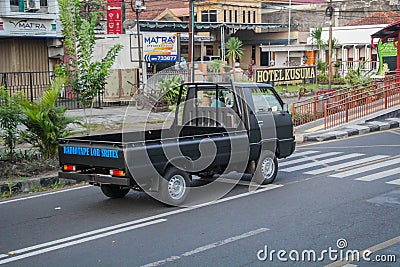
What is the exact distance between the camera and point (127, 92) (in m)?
28.9

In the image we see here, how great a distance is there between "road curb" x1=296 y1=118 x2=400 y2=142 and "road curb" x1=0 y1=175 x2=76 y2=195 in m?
9.30

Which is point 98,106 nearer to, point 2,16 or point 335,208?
point 2,16

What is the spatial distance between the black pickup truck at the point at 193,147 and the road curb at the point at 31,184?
201cm

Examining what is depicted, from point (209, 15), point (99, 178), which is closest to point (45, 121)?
point (99, 178)

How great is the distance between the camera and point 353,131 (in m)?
20.2

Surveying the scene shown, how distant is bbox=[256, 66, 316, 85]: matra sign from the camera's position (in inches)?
1293

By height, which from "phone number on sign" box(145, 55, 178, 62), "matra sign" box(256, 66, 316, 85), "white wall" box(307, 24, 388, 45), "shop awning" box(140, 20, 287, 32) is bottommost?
"matra sign" box(256, 66, 316, 85)

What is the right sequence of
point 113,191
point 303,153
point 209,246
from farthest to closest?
1. point 303,153
2. point 113,191
3. point 209,246

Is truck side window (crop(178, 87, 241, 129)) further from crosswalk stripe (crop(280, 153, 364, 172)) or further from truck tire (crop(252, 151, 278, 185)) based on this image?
crosswalk stripe (crop(280, 153, 364, 172))

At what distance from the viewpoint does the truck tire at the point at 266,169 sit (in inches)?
460

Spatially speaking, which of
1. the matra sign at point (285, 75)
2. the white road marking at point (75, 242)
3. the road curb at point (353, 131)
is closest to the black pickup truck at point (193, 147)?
the white road marking at point (75, 242)

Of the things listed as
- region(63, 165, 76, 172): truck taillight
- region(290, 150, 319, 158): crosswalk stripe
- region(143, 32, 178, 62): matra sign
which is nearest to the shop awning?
region(143, 32, 178, 62): matra sign

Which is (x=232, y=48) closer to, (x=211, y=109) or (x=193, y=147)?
(x=211, y=109)

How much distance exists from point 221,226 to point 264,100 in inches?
160
